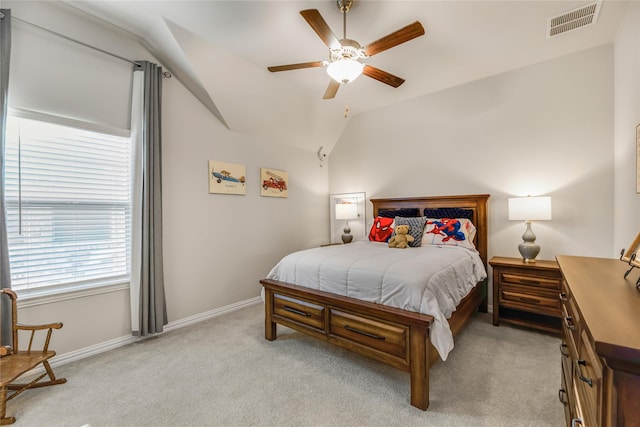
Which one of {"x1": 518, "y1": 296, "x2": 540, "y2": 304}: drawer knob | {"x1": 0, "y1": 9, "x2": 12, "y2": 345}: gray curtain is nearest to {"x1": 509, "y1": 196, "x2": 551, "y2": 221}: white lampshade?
{"x1": 518, "y1": 296, "x2": 540, "y2": 304}: drawer knob

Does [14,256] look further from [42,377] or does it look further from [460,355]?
[460,355]

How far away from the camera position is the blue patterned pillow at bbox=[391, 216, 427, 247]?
10.5ft

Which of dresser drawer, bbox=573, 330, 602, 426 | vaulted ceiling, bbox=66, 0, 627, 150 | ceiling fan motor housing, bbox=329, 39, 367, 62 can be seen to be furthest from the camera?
vaulted ceiling, bbox=66, 0, 627, 150

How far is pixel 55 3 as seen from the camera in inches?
86.8

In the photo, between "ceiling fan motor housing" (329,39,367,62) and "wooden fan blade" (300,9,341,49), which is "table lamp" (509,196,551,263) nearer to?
"ceiling fan motor housing" (329,39,367,62)

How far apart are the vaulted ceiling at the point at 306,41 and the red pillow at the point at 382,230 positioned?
1.80 m

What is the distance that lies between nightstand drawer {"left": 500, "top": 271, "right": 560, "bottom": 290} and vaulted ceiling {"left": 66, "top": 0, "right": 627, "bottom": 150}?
7.62 feet

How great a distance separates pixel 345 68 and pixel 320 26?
32 centimetres

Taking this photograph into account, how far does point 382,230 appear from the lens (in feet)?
11.9

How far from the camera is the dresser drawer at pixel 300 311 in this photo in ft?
7.43

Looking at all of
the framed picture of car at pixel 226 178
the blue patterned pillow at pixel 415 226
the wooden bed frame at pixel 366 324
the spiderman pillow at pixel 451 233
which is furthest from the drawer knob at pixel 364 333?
the framed picture of car at pixel 226 178

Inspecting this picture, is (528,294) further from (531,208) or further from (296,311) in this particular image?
(296,311)

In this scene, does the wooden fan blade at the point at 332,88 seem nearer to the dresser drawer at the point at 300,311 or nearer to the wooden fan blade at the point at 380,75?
the wooden fan blade at the point at 380,75

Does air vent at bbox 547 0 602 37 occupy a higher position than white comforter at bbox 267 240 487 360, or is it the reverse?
air vent at bbox 547 0 602 37
